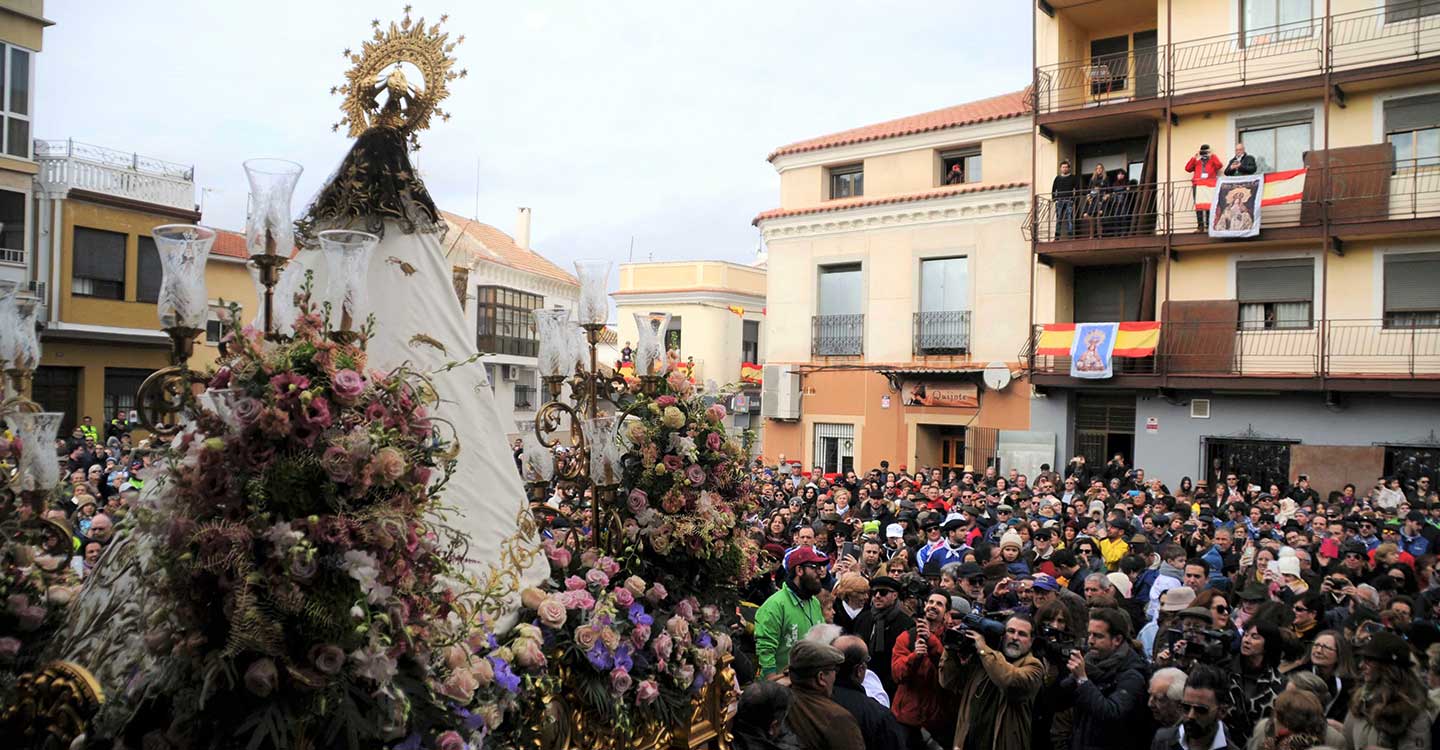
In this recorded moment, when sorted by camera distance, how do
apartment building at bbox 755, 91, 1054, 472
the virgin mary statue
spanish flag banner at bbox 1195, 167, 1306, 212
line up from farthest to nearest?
apartment building at bbox 755, 91, 1054, 472 < spanish flag banner at bbox 1195, 167, 1306, 212 < the virgin mary statue

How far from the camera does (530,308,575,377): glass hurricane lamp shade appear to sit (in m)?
5.31

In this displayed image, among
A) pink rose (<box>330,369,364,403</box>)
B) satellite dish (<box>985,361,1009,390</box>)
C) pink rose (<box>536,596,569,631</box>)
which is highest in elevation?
satellite dish (<box>985,361,1009,390</box>)

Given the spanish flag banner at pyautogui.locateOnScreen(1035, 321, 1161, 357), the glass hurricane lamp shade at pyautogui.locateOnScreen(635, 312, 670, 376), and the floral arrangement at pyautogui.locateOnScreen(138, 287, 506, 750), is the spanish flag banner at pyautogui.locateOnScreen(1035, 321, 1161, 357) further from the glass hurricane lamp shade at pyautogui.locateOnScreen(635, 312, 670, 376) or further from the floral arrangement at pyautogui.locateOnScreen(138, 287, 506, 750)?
the floral arrangement at pyautogui.locateOnScreen(138, 287, 506, 750)

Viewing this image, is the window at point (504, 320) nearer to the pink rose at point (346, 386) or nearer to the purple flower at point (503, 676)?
the purple flower at point (503, 676)

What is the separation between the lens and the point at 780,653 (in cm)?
600

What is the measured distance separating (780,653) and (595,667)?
5.59 ft

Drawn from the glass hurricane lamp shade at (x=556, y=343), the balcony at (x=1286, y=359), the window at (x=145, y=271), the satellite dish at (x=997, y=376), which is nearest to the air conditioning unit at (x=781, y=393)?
the satellite dish at (x=997, y=376)

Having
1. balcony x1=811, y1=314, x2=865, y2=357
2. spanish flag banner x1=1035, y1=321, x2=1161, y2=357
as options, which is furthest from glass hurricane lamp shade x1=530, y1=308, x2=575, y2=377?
balcony x1=811, y1=314, x2=865, y2=357

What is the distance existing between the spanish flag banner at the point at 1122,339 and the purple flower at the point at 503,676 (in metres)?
17.1

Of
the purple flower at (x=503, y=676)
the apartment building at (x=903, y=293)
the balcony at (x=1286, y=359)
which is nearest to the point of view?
the purple flower at (x=503, y=676)

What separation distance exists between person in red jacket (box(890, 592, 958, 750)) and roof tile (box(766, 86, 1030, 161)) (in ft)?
57.4

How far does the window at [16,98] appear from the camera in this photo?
20.4 m

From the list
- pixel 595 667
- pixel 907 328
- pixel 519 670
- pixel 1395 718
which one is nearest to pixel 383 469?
pixel 519 670

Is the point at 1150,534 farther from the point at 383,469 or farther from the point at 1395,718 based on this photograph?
the point at 383,469
